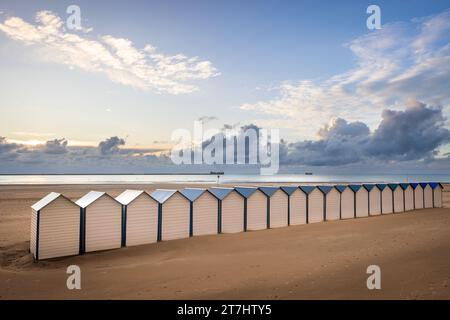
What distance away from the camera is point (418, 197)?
39.8 metres

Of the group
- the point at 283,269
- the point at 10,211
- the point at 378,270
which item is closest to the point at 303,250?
the point at 283,269

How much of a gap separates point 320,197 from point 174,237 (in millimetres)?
14138

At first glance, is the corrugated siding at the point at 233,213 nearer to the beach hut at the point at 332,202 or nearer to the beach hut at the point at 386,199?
the beach hut at the point at 332,202

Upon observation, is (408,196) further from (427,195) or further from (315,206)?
(315,206)

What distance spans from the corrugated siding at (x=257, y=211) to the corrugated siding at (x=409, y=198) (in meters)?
20.6

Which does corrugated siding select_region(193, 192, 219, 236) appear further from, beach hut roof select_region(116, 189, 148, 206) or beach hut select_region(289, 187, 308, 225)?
beach hut select_region(289, 187, 308, 225)

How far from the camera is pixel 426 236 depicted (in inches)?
779

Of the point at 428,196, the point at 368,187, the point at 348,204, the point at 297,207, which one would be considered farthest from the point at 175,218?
the point at 428,196

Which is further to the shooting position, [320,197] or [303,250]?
[320,197]

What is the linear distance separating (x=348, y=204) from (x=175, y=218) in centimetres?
1785

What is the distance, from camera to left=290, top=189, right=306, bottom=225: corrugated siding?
2809cm

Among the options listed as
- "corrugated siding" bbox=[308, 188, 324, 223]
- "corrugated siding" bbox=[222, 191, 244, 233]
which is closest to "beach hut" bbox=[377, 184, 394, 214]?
"corrugated siding" bbox=[308, 188, 324, 223]

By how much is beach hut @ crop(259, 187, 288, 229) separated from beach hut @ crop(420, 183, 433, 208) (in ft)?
72.8
